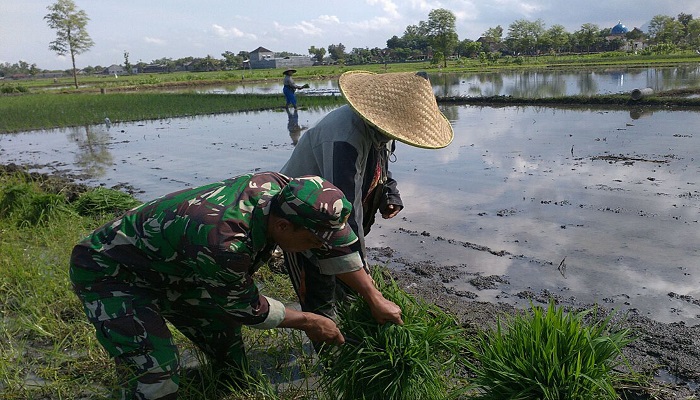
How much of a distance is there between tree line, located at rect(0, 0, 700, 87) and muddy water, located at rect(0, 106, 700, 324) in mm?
32983

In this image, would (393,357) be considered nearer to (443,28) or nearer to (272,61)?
(443,28)

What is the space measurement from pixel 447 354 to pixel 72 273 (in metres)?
1.66

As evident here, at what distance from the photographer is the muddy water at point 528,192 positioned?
4.42 meters

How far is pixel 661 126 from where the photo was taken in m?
11.5

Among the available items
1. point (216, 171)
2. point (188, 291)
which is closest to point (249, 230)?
point (188, 291)

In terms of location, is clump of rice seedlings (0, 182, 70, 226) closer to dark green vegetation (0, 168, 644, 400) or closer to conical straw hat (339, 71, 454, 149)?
dark green vegetation (0, 168, 644, 400)

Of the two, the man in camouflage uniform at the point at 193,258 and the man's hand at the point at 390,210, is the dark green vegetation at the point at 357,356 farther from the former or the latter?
the man's hand at the point at 390,210

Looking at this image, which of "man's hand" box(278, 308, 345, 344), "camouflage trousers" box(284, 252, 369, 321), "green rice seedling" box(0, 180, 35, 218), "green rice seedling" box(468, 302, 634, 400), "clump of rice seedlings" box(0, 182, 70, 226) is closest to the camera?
"green rice seedling" box(468, 302, 634, 400)

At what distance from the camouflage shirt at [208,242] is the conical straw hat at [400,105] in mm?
582

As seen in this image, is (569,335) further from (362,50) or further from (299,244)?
(362,50)

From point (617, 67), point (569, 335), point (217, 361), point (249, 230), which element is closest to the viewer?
point (249, 230)

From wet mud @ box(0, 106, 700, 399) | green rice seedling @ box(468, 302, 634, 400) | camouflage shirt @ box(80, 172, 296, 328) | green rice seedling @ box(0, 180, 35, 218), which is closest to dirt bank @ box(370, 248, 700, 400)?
wet mud @ box(0, 106, 700, 399)

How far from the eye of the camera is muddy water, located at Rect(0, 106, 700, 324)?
4418 mm

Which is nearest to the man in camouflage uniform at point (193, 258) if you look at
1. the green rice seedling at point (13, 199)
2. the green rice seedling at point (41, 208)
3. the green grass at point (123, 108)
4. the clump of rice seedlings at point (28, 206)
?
the clump of rice seedlings at point (28, 206)
